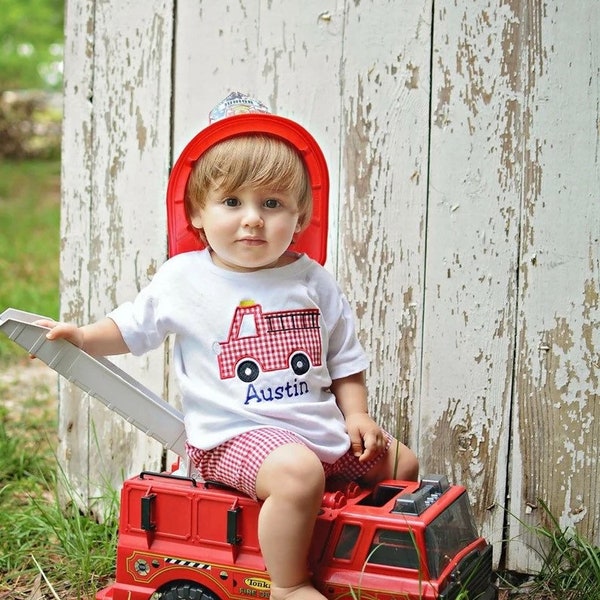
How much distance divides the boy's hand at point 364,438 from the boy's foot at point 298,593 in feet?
1.14

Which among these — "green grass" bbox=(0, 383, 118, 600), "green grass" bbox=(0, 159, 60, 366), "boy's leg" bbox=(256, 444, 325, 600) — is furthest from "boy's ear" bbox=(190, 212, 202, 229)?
"green grass" bbox=(0, 159, 60, 366)

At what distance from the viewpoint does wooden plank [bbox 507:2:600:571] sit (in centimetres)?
245

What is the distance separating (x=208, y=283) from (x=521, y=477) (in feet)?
3.37

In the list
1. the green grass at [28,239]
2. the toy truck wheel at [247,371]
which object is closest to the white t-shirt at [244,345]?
the toy truck wheel at [247,371]

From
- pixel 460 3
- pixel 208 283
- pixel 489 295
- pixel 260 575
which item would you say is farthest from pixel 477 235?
pixel 260 575

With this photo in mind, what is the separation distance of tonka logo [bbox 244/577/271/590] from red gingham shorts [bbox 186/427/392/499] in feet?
0.57

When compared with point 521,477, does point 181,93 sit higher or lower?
higher

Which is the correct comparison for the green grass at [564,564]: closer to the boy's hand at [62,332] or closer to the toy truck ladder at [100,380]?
the toy truck ladder at [100,380]

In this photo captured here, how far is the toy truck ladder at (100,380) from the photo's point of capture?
2.12 m

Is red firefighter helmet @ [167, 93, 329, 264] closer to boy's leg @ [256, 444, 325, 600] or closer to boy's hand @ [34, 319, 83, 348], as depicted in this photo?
boy's hand @ [34, 319, 83, 348]

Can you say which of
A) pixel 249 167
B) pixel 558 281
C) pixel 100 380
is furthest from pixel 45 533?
pixel 558 281

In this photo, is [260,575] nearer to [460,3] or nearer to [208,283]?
[208,283]

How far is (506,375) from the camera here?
2.57m

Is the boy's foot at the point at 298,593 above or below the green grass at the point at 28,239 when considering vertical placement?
below
